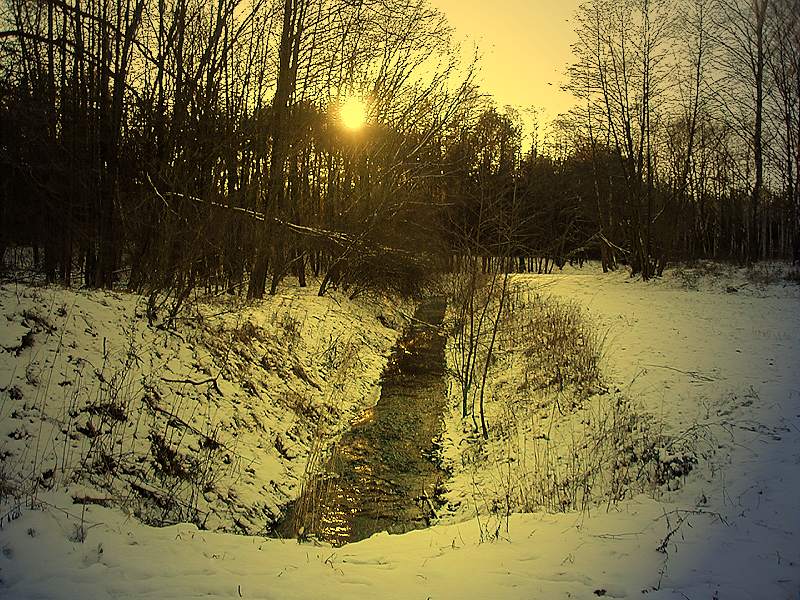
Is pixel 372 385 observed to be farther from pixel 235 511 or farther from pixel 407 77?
pixel 407 77

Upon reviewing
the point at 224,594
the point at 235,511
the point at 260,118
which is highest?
the point at 260,118

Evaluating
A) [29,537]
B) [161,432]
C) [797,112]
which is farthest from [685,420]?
[797,112]

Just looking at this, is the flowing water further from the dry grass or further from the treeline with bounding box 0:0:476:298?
the treeline with bounding box 0:0:476:298

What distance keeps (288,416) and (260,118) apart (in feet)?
30.7

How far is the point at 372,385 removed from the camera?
13.7m

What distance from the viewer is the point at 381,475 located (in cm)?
871

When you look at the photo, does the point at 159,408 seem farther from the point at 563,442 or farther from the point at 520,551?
the point at 563,442

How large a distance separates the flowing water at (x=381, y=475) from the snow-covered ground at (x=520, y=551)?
1416 mm

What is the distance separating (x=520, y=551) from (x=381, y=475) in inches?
156

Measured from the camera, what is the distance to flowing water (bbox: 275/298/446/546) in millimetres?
7121

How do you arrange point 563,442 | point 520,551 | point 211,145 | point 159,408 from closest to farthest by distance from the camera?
point 520,551 < point 159,408 < point 563,442 < point 211,145

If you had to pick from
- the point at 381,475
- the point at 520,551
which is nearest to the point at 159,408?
the point at 381,475

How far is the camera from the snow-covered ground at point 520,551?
4.15 m

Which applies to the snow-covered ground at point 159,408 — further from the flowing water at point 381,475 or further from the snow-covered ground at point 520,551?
the snow-covered ground at point 520,551
